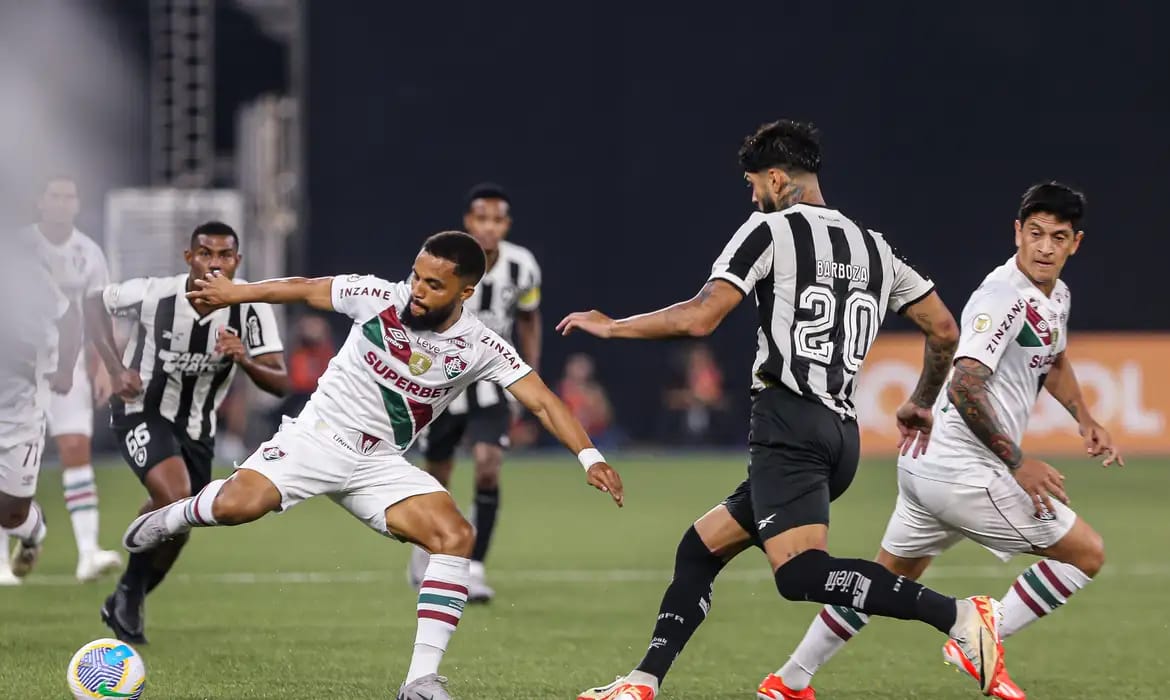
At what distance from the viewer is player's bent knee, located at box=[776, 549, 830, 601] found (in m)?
5.77

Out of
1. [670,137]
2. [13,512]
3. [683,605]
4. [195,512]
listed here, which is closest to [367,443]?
[195,512]

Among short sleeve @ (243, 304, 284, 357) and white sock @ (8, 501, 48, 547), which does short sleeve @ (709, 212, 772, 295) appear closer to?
short sleeve @ (243, 304, 284, 357)

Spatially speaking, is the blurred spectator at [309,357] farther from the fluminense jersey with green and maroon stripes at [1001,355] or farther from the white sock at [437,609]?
the fluminense jersey with green and maroon stripes at [1001,355]

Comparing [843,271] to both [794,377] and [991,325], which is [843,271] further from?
[991,325]

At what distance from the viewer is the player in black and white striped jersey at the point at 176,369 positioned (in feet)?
26.4

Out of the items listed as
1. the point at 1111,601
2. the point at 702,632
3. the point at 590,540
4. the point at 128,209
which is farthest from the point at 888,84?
the point at 702,632

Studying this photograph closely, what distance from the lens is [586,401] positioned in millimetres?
23906

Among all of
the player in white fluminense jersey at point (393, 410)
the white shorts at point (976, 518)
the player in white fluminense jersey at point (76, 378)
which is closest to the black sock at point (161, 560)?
the player in white fluminense jersey at point (393, 410)

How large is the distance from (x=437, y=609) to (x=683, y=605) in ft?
3.09

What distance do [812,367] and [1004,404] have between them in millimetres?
1167

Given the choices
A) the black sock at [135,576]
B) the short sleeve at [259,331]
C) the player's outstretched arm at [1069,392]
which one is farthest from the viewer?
the short sleeve at [259,331]

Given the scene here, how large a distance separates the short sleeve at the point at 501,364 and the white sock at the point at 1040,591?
2220mm

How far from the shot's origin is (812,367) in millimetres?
6016

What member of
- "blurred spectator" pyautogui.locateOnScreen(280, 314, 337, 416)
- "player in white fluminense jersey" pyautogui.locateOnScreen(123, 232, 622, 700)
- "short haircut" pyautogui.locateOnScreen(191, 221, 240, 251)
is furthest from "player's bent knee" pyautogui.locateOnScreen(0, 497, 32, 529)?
"blurred spectator" pyautogui.locateOnScreen(280, 314, 337, 416)
